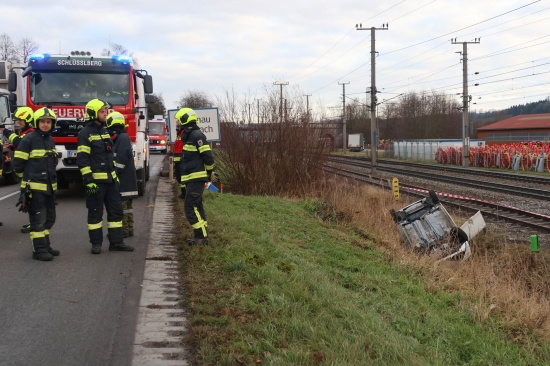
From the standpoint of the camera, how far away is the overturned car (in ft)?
37.4

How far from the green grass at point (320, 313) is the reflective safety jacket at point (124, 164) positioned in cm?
108

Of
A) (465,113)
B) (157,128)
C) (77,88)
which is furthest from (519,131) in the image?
(77,88)

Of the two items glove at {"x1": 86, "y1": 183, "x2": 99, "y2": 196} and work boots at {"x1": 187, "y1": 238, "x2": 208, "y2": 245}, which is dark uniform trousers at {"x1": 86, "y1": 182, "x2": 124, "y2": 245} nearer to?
glove at {"x1": 86, "y1": 183, "x2": 99, "y2": 196}

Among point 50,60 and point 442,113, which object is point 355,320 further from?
point 442,113

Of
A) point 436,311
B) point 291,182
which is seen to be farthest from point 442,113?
point 436,311

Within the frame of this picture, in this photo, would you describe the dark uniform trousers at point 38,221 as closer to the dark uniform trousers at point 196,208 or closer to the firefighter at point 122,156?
the firefighter at point 122,156

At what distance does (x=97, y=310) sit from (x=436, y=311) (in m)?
3.61

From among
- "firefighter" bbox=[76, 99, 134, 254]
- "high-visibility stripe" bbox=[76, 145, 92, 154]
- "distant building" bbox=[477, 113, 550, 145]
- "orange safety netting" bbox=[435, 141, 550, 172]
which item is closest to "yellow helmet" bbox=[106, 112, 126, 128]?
"firefighter" bbox=[76, 99, 134, 254]

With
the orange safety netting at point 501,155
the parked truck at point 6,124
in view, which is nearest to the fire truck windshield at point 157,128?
the orange safety netting at point 501,155

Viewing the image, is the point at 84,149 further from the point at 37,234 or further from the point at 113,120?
the point at 37,234

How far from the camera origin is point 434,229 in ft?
40.2

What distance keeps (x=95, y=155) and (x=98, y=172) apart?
23cm

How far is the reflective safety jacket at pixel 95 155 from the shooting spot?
736cm

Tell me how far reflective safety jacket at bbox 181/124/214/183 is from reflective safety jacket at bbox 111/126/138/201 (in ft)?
2.95
